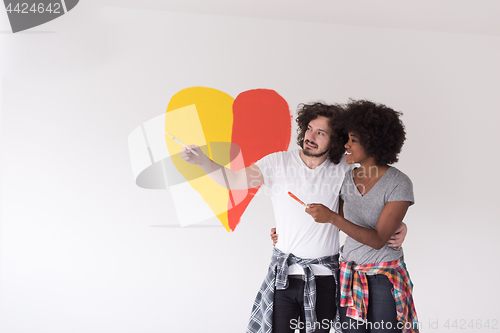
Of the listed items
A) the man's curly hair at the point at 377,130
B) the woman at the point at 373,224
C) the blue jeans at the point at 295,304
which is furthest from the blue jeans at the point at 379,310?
the man's curly hair at the point at 377,130

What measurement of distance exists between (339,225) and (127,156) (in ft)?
4.81

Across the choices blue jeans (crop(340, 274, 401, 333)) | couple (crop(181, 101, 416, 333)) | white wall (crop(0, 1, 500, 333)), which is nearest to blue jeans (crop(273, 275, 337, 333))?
couple (crop(181, 101, 416, 333))

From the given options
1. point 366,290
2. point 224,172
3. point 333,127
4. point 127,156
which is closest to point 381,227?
point 366,290

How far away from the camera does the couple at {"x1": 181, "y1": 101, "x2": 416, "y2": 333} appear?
1.47 metres

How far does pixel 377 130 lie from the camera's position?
1.55 meters

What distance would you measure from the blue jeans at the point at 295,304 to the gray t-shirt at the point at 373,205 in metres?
0.18

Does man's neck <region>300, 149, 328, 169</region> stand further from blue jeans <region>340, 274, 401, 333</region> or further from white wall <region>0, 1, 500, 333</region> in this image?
white wall <region>0, 1, 500, 333</region>

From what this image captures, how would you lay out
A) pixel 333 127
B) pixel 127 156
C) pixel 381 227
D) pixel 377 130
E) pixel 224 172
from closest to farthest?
pixel 381 227 → pixel 377 130 → pixel 333 127 → pixel 224 172 → pixel 127 156

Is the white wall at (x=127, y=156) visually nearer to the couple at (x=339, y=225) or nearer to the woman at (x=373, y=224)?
the couple at (x=339, y=225)

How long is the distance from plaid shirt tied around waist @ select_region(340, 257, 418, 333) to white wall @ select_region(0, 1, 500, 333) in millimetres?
903

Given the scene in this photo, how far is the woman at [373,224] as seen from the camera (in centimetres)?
146

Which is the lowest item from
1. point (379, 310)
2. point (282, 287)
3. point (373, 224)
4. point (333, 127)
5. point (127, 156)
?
point (379, 310)

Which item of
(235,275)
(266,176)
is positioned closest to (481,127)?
(266,176)

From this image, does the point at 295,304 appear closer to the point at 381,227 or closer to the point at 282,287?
the point at 282,287
